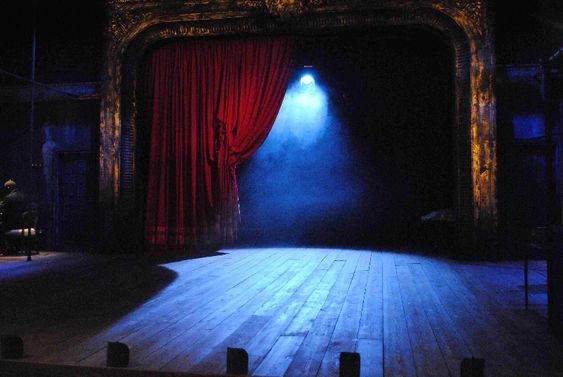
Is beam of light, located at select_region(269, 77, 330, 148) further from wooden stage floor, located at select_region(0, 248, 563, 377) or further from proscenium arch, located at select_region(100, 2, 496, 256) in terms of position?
wooden stage floor, located at select_region(0, 248, 563, 377)

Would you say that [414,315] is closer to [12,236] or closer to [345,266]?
[345,266]

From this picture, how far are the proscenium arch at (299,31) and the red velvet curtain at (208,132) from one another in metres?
0.30

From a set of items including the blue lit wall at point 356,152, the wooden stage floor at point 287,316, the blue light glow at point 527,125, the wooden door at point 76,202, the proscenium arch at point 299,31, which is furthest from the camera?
the blue lit wall at point 356,152

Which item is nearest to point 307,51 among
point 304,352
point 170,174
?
point 170,174

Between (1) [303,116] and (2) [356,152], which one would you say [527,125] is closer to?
(2) [356,152]

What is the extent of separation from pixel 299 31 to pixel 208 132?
2.02m

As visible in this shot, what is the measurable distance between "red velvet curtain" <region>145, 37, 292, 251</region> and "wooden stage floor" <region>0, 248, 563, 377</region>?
5.56 ft

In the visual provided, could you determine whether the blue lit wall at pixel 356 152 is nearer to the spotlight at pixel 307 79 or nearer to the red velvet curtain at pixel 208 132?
the spotlight at pixel 307 79

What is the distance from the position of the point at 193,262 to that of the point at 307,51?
4.86 meters

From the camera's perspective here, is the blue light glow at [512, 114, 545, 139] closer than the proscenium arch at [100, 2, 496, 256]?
No

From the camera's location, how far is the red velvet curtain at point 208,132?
6832mm

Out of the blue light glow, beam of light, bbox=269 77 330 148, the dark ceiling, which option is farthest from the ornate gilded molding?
the blue light glow

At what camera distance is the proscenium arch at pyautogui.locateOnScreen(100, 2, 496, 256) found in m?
5.94

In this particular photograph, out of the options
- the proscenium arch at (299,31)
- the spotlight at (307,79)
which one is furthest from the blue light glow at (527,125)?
the spotlight at (307,79)
